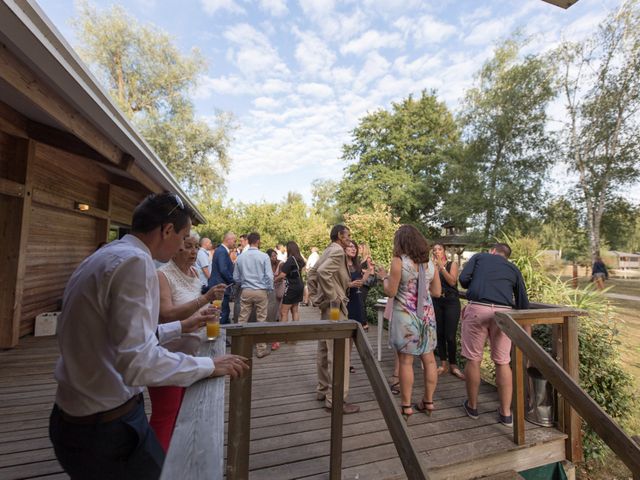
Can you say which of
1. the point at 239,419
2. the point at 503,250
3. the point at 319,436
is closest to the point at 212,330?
the point at 239,419

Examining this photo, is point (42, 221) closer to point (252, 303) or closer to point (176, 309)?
point (252, 303)

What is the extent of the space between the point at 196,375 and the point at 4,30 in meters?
2.06

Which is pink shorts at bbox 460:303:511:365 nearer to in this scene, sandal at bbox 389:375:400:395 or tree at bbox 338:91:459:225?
sandal at bbox 389:375:400:395

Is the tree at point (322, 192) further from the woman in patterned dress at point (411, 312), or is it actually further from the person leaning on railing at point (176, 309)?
the person leaning on railing at point (176, 309)

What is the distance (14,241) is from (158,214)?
4475 millimetres

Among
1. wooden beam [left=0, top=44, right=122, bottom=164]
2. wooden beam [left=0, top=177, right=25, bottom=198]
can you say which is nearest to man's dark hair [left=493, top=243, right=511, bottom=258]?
wooden beam [left=0, top=44, right=122, bottom=164]

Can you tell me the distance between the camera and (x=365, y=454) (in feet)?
8.07

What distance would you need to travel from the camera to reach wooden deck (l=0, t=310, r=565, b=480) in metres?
2.29

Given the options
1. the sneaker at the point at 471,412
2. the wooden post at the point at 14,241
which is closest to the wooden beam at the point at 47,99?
the wooden post at the point at 14,241

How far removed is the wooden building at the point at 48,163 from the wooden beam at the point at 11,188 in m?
0.01

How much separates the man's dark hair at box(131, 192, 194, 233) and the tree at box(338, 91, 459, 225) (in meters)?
20.9

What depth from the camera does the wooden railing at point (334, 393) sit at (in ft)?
5.44

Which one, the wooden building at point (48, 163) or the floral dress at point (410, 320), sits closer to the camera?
the wooden building at point (48, 163)

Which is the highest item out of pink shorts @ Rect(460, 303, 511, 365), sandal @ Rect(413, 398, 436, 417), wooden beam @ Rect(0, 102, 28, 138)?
wooden beam @ Rect(0, 102, 28, 138)
